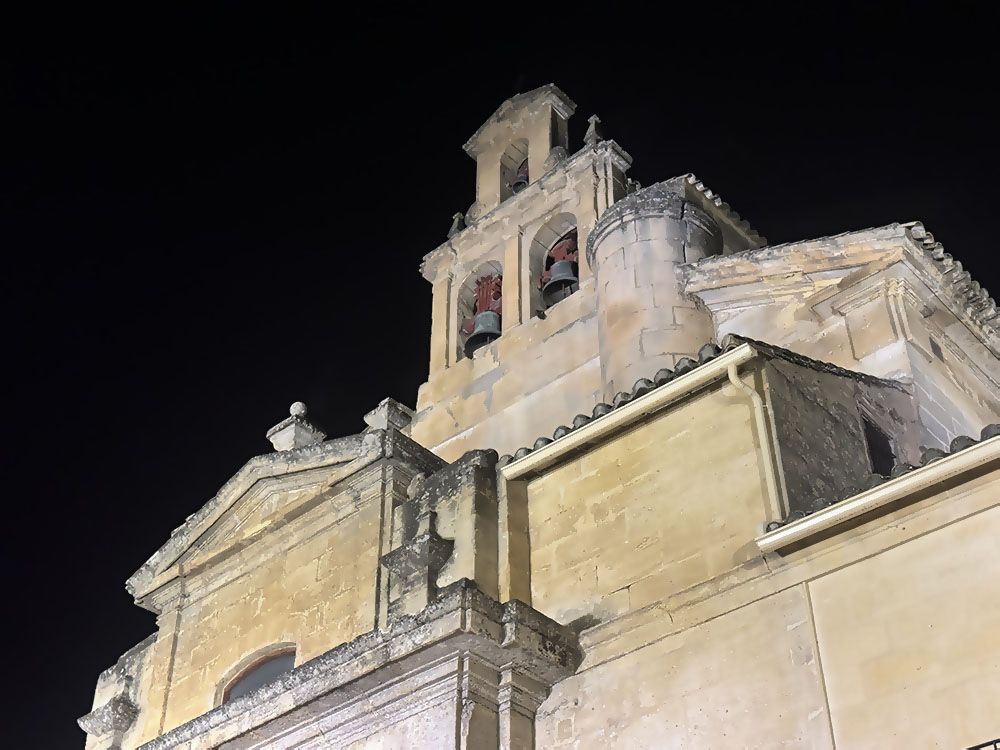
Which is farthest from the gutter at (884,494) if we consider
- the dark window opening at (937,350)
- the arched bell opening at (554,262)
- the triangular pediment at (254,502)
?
the arched bell opening at (554,262)

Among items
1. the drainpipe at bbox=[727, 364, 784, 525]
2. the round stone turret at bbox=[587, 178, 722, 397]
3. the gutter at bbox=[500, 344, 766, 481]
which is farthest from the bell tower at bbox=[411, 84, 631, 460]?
the drainpipe at bbox=[727, 364, 784, 525]

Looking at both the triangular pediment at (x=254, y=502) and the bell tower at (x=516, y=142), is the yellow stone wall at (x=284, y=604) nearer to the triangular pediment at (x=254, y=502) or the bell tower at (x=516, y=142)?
the triangular pediment at (x=254, y=502)

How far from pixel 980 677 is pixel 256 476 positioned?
704cm

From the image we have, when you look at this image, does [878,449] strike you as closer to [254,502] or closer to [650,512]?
[650,512]

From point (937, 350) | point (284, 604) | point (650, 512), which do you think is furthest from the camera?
point (937, 350)

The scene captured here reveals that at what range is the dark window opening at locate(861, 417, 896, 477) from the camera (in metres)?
10.9

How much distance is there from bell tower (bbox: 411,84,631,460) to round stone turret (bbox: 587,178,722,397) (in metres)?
0.71

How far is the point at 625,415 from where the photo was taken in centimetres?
1055

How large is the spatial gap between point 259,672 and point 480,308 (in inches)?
295

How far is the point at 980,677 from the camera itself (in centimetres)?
761

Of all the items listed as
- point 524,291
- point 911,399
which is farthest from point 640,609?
point 524,291

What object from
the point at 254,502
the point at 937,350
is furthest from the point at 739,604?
the point at 937,350

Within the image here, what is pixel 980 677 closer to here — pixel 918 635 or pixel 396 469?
pixel 918 635

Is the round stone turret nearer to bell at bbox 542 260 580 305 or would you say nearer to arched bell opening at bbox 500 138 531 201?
bell at bbox 542 260 580 305
